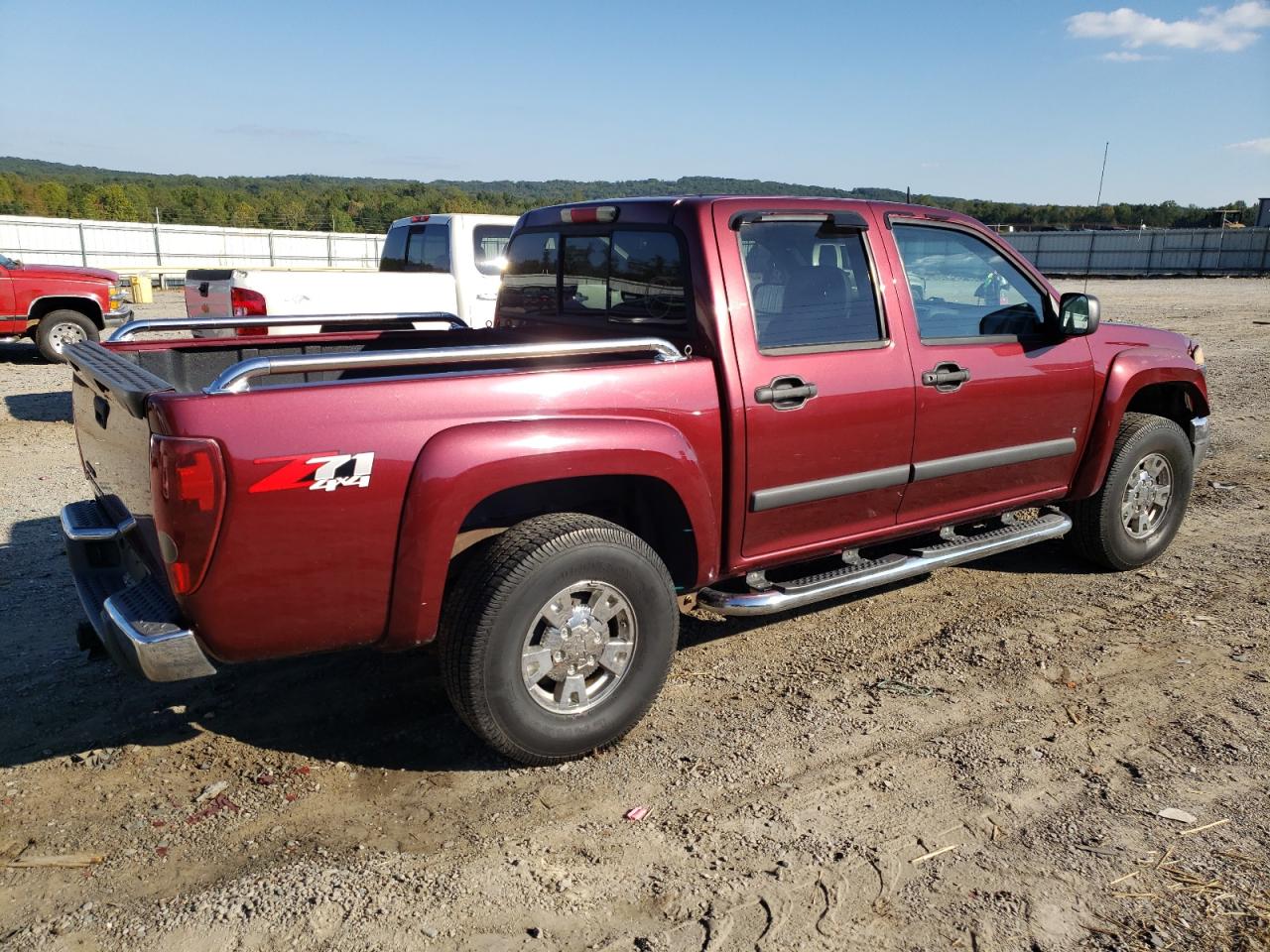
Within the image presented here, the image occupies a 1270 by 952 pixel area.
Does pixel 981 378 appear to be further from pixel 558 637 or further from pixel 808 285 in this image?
pixel 558 637

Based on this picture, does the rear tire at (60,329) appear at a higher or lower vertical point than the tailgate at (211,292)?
lower

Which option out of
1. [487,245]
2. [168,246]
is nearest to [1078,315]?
[487,245]

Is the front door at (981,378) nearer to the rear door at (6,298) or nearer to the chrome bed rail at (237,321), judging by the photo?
the chrome bed rail at (237,321)

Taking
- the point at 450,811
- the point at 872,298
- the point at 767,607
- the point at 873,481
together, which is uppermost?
the point at 872,298

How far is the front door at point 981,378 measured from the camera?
451 centimetres

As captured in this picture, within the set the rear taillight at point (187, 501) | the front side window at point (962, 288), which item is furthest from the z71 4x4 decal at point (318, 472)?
the front side window at point (962, 288)

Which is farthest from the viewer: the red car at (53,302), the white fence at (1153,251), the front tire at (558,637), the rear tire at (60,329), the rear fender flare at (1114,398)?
the white fence at (1153,251)

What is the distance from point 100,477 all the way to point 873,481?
10.4 feet

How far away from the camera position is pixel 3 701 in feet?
13.0

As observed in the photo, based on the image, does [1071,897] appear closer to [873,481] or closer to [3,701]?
[873,481]

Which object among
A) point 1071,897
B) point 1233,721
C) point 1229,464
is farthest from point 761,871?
point 1229,464

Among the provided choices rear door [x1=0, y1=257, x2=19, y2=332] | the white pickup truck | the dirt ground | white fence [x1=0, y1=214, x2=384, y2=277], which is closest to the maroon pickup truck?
the dirt ground

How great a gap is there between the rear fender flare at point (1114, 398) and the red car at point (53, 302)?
11616mm

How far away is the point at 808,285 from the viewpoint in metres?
4.23
